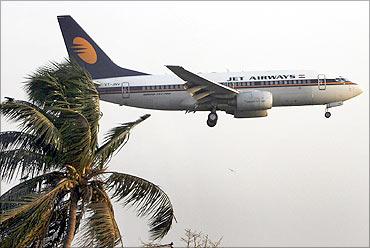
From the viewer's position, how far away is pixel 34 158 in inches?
747

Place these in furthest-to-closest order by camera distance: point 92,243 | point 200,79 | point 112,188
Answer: point 200,79, point 112,188, point 92,243

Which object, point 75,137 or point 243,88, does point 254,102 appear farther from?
point 75,137

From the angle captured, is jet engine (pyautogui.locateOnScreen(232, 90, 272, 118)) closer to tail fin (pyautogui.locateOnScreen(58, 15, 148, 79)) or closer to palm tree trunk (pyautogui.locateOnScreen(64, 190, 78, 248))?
tail fin (pyautogui.locateOnScreen(58, 15, 148, 79))

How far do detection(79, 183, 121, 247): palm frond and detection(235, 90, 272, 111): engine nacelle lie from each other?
2755 centimetres

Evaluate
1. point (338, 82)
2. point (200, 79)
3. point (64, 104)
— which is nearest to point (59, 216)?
point (64, 104)

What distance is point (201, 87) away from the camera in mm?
46688

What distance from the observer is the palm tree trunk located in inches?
718

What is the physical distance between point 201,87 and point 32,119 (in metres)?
28.7

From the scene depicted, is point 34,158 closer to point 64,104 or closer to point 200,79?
point 64,104

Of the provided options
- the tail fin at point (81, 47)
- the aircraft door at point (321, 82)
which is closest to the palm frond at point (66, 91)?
the aircraft door at point (321, 82)

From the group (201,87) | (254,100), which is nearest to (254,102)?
(254,100)

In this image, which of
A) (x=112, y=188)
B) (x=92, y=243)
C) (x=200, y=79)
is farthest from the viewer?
(x=200, y=79)

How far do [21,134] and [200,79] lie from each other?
91.1ft

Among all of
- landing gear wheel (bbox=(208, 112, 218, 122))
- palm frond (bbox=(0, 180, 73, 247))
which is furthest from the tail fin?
palm frond (bbox=(0, 180, 73, 247))
